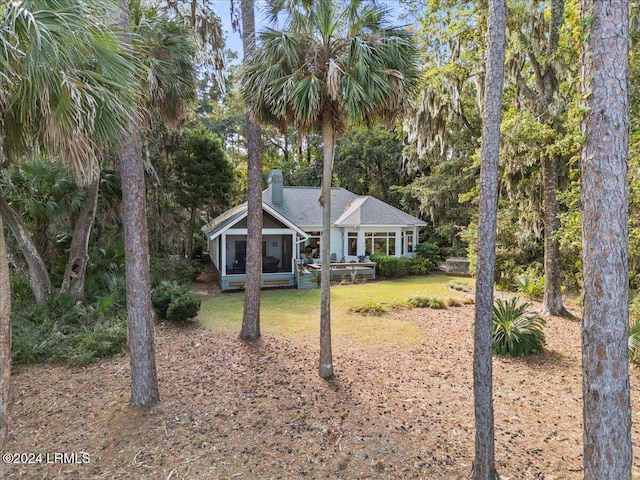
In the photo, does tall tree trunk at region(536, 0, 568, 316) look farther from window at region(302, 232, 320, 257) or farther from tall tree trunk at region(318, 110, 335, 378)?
window at region(302, 232, 320, 257)

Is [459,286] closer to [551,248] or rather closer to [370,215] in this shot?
[551,248]

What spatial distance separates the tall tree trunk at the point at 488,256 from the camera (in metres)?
3.57

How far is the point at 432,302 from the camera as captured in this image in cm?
1124

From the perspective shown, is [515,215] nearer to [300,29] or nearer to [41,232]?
[300,29]

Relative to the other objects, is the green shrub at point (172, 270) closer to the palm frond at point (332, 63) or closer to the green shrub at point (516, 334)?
the palm frond at point (332, 63)

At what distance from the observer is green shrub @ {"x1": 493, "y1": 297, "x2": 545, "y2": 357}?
7125 mm

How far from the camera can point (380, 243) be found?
64.8 feet

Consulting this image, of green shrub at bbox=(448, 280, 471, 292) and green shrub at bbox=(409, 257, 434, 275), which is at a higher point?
green shrub at bbox=(409, 257, 434, 275)

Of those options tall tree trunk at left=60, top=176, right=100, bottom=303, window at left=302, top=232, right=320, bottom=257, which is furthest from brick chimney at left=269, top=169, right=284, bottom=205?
tall tree trunk at left=60, top=176, right=100, bottom=303

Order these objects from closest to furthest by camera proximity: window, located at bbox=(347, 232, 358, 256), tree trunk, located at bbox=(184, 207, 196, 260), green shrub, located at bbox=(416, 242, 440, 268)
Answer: tree trunk, located at bbox=(184, 207, 196, 260)
window, located at bbox=(347, 232, 358, 256)
green shrub, located at bbox=(416, 242, 440, 268)

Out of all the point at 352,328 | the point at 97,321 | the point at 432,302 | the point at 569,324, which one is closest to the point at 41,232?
the point at 97,321

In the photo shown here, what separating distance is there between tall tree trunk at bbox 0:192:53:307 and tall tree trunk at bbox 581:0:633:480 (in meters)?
10.3

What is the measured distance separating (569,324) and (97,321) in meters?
11.7

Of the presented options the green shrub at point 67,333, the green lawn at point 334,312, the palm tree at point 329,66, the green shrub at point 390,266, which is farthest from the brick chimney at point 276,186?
the palm tree at point 329,66
